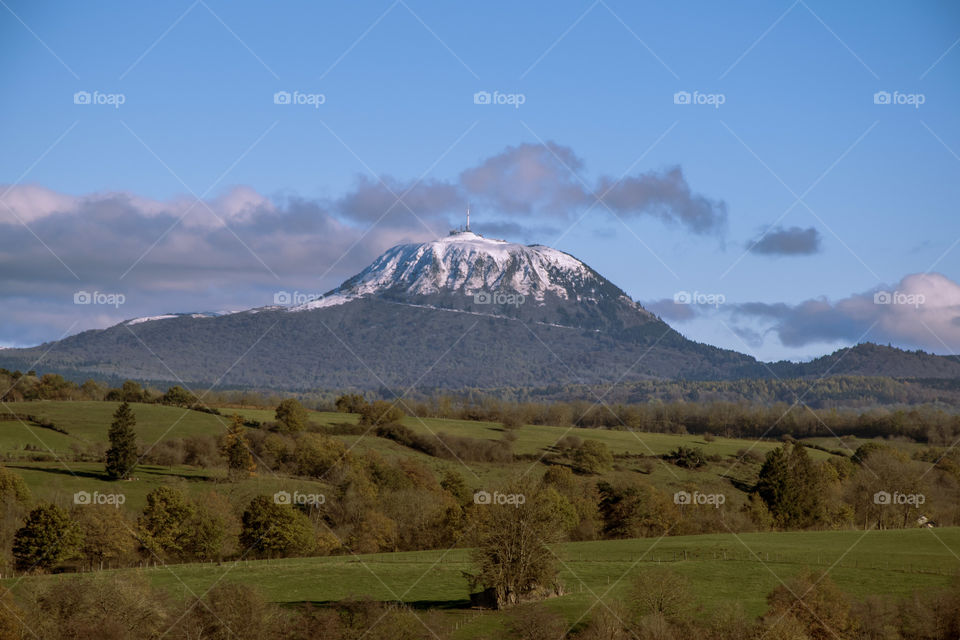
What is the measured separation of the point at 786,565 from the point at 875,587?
9.52 metres

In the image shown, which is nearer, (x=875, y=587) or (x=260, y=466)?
(x=875, y=587)

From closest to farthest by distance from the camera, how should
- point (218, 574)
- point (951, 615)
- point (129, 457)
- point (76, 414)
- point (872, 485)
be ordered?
point (951, 615) < point (218, 574) < point (129, 457) < point (872, 485) < point (76, 414)

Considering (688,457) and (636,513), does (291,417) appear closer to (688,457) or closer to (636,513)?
(688,457)

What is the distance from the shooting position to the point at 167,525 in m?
92.8

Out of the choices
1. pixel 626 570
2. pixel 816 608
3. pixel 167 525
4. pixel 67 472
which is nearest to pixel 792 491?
pixel 626 570

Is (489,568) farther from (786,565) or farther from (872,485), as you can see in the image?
(872,485)

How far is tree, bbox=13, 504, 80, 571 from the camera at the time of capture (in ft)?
273

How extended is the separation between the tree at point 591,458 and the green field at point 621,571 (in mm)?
46438

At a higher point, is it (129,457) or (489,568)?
(129,457)

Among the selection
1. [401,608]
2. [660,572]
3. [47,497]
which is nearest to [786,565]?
[660,572]

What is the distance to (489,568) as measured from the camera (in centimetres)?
6812

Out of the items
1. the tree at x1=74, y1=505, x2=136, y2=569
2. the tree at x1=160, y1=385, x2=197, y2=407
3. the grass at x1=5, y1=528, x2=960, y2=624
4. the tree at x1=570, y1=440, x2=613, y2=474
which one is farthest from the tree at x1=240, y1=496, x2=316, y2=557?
the tree at x1=160, y1=385, x2=197, y2=407

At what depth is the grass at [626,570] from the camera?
6925cm

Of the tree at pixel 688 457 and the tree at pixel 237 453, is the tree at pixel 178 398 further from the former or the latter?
the tree at pixel 688 457
